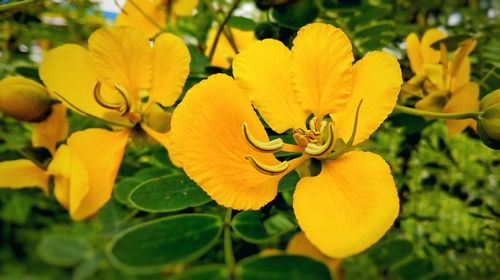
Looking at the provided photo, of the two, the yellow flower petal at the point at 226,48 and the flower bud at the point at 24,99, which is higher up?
the flower bud at the point at 24,99

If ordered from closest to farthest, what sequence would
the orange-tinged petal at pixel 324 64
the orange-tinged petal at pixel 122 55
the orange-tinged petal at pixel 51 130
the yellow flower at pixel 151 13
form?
the orange-tinged petal at pixel 324 64 < the orange-tinged petal at pixel 122 55 < the orange-tinged petal at pixel 51 130 < the yellow flower at pixel 151 13

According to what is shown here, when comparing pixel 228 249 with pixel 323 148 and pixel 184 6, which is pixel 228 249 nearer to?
pixel 323 148

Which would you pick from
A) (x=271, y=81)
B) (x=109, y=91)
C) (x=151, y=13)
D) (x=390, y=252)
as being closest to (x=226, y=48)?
(x=151, y=13)

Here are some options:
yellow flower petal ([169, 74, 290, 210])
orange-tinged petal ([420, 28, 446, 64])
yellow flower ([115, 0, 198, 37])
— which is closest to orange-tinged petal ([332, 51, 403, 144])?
yellow flower petal ([169, 74, 290, 210])

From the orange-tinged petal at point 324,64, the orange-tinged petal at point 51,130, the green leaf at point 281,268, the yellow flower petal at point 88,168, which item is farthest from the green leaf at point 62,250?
the orange-tinged petal at point 324,64

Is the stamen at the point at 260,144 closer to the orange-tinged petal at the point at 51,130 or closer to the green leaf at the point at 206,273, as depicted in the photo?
the green leaf at the point at 206,273

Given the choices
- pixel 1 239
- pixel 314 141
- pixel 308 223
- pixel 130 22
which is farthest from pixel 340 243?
pixel 1 239
